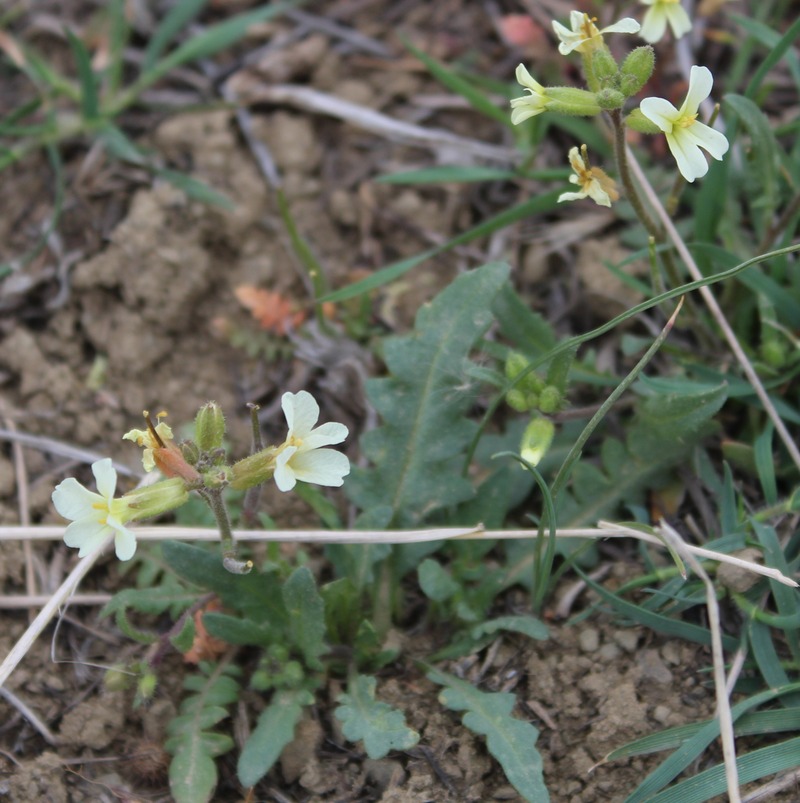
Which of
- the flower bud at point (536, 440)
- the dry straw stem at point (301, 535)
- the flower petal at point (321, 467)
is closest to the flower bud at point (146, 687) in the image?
the dry straw stem at point (301, 535)

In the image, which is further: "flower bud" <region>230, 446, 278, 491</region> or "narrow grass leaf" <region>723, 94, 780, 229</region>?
"narrow grass leaf" <region>723, 94, 780, 229</region>

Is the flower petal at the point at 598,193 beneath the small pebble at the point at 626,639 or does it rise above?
above

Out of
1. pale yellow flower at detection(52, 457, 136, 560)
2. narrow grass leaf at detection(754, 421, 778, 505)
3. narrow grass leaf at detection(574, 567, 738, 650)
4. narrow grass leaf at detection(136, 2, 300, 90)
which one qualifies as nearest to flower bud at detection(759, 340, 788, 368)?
narrow grass leaf at detection(754, 421, 778, 505)

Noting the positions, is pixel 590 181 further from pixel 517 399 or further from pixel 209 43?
pixel 209 43

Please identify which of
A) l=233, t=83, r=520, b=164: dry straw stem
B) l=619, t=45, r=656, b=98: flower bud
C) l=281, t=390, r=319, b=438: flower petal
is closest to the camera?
l=281, t=390, r=319, b=438: flower petal

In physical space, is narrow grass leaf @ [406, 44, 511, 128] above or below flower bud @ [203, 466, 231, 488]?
above

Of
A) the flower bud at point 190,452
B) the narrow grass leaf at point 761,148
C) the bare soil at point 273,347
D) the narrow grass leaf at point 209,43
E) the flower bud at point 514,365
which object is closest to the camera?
the flower bud at point 190,452

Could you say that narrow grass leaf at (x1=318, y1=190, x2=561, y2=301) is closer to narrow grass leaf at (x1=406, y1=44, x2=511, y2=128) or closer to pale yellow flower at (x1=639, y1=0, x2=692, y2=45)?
narrow grass leaf at (x1=406, y1=44, x2=511, y2=128)

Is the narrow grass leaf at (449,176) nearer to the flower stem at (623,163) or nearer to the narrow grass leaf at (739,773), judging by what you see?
the flower stem at (623,163)
